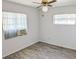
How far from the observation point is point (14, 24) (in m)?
4.43

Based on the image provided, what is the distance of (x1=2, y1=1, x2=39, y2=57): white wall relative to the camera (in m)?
3.96

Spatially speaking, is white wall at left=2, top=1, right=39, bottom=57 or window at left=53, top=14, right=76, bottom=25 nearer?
white wall at left=2, top=1, right=39, bottom=57

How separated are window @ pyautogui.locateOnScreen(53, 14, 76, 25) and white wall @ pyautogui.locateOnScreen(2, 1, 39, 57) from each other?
4.52ft

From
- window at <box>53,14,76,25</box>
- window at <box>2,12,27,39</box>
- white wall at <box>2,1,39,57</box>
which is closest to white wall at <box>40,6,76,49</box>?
window at <box>53,14,76,25</box>

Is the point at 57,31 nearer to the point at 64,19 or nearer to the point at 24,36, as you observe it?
the point at 64,19

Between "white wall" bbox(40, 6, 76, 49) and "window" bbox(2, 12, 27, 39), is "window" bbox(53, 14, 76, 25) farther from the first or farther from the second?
"window" bbox(2, 12, 27, 39)

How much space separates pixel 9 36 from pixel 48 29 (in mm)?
2892

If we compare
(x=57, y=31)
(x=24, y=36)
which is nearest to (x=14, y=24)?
(x=24, y=36)

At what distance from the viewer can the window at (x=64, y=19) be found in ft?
16.7

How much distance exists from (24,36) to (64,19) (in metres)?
2.58

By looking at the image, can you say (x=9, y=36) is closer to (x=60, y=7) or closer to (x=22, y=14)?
(x=22, y=14)

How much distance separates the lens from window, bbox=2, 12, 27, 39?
12.8 feet

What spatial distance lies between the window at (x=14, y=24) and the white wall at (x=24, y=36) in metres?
0.21

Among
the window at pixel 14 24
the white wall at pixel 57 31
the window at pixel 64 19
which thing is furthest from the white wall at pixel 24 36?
the window at pixel 64 19
